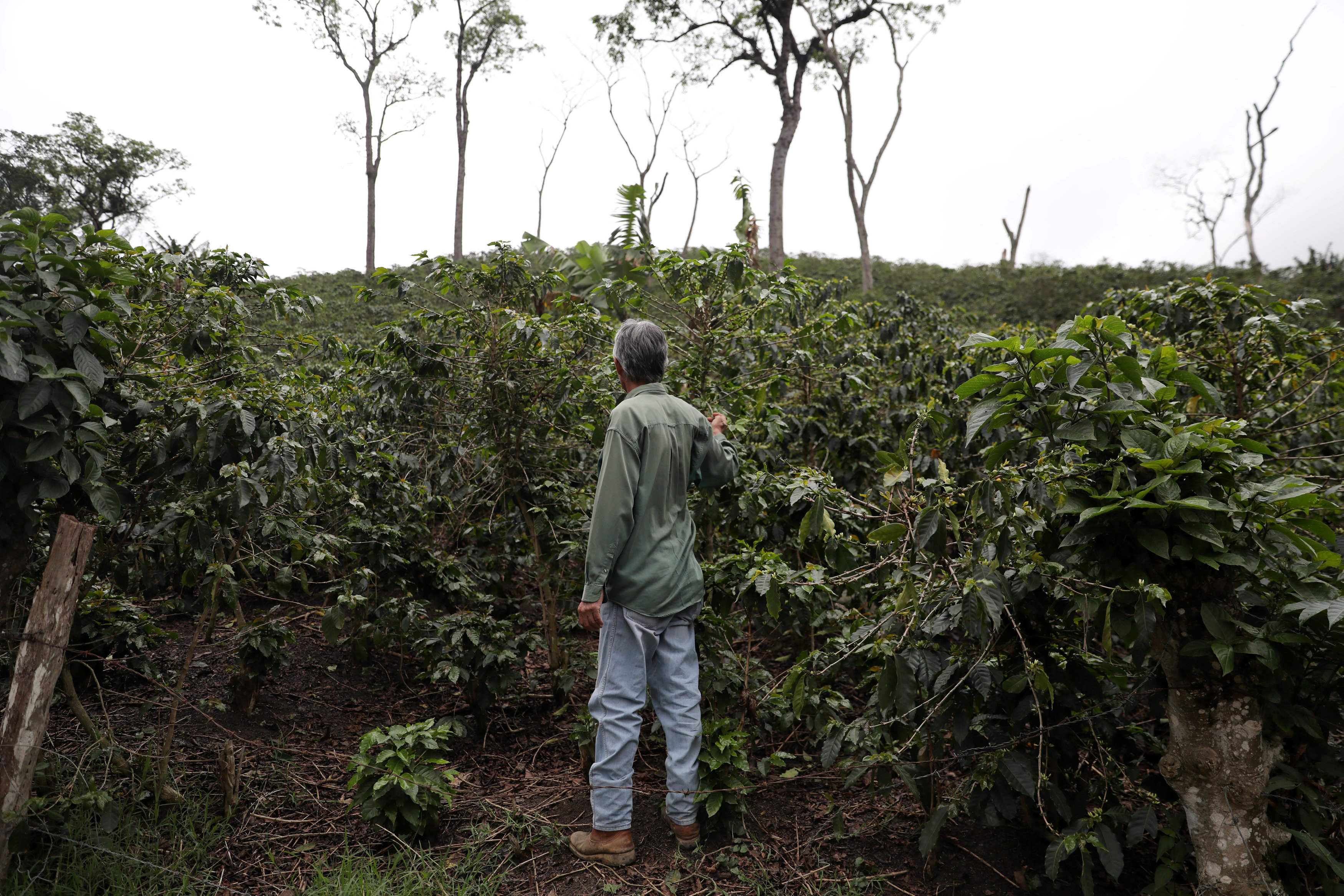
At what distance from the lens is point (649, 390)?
2.81 m

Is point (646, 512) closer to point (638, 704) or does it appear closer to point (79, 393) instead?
point (638, 704)

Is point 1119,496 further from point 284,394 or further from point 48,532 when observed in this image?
point 48,532

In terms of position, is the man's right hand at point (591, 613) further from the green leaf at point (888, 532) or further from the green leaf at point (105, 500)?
the green leaf at point (105, 500)

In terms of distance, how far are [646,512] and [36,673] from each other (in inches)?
78.6

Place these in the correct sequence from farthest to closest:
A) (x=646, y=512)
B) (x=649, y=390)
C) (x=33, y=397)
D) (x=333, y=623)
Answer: (x=333, y=623) < (x=649, y=390) < (x=646, y=512) < (x=33, y=397)

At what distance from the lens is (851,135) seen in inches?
808

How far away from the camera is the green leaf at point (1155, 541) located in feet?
6.21

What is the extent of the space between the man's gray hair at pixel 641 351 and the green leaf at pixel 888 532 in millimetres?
1003

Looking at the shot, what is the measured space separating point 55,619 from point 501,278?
2.25m

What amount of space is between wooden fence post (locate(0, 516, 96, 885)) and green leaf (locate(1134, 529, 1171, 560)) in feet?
10.3

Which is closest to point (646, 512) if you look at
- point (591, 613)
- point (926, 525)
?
point (591, 613)

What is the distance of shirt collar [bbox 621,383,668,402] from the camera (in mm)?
2791


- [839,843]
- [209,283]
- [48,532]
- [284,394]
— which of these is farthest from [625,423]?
[48,532]

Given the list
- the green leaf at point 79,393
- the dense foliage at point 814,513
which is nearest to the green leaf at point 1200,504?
the dense foliage at point 814,513
